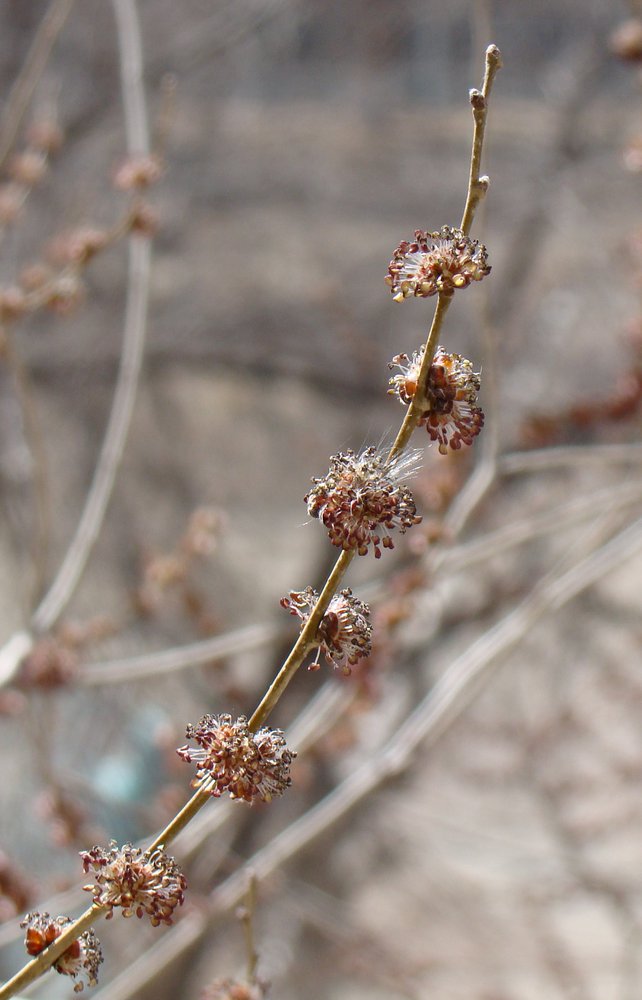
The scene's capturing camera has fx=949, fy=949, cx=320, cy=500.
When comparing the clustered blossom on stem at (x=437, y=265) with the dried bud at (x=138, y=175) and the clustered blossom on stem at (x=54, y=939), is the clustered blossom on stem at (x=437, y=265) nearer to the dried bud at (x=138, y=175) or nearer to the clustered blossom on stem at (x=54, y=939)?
the clustered blossom on stem at (x=54, y=939)

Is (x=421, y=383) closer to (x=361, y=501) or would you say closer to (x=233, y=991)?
(x=361, y=501)

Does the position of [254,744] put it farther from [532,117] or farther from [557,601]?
[532,117]

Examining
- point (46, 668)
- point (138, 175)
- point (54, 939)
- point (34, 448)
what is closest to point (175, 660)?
point (46, 668)

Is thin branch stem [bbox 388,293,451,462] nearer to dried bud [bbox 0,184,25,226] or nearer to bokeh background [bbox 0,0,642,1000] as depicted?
dried bud [bbox 0,184,25,226]

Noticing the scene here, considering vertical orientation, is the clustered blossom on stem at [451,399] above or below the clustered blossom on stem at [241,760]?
above

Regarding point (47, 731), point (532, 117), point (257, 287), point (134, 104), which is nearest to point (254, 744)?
point (134, 104)

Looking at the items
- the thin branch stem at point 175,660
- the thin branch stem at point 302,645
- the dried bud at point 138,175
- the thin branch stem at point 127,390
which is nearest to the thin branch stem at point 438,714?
the thin branch stem at point 175,660
